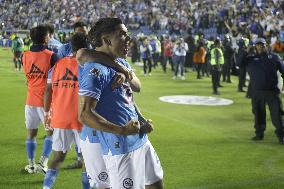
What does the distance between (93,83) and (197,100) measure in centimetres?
1255

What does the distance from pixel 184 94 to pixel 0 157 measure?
9884 millimetres

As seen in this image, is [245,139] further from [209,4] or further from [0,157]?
[209,4]

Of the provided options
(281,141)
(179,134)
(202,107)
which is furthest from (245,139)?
(202,107)

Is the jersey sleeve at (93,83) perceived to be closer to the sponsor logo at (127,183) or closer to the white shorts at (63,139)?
the sponsor logo at (127,183)

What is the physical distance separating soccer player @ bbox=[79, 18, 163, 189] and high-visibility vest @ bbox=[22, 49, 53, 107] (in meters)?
3.52

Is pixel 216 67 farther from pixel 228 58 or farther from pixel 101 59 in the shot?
pixel 101 59

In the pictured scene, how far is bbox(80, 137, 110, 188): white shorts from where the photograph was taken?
4.21 m

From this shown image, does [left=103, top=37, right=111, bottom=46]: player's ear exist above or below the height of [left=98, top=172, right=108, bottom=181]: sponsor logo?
above

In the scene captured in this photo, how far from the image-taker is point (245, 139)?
34.1ft

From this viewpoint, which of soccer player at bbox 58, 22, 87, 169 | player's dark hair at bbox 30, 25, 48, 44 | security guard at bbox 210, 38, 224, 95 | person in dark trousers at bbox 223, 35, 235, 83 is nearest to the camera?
soccer player at bbox 58, 22, 87, 169

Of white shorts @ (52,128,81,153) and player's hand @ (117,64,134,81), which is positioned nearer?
player's hand @ (117,64,134,81)

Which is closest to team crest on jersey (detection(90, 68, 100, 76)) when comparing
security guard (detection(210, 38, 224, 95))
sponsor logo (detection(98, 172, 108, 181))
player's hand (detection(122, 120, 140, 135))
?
player's hand (detection(122, 120, 140, 135))

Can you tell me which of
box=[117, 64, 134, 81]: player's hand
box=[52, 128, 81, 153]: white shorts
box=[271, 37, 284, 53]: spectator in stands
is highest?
box=[117, 64, 134, 81]: player's hand

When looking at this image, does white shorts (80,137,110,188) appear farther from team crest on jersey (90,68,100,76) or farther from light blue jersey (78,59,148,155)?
team crest on jersey (90,68,100,76)
